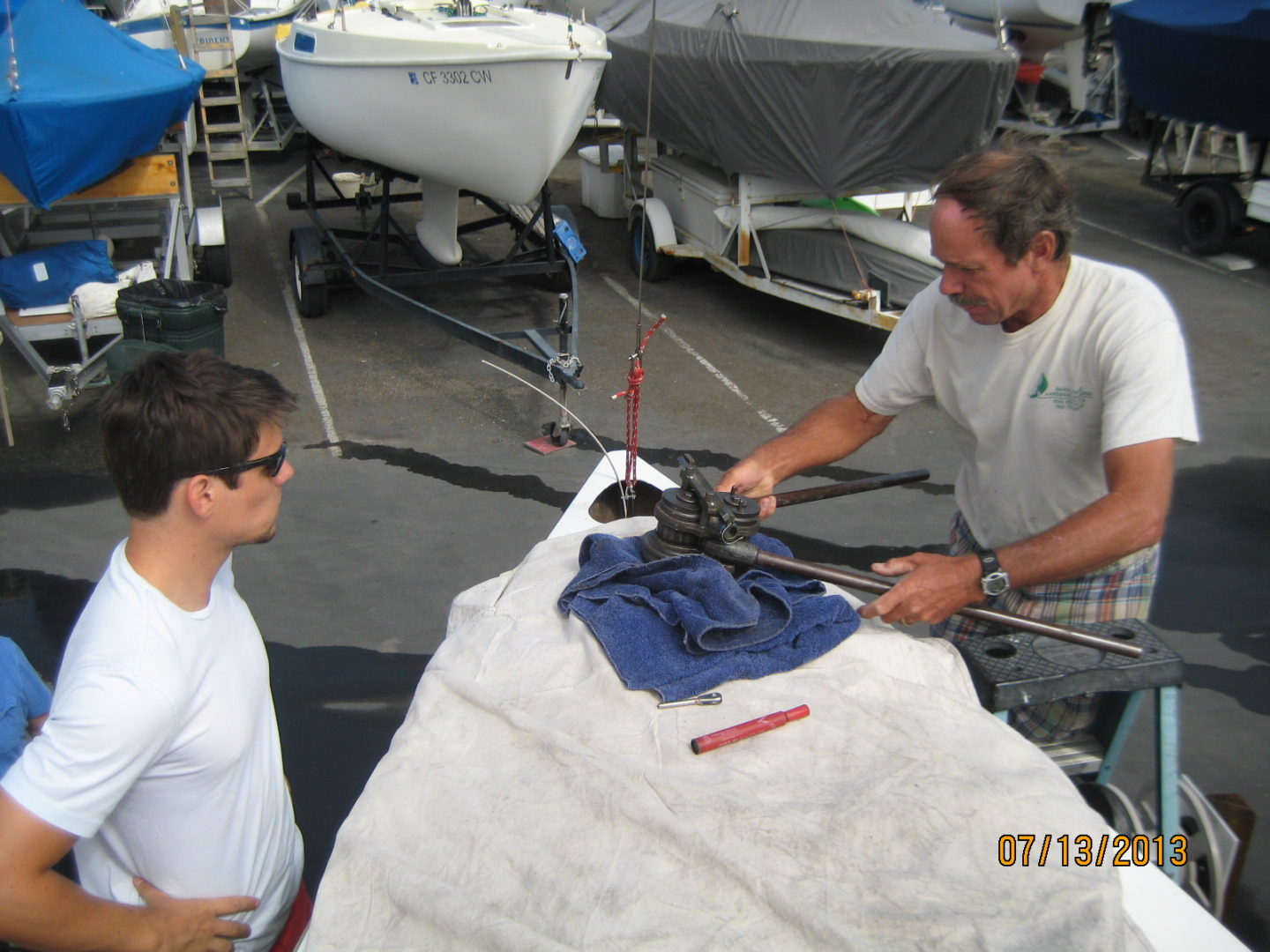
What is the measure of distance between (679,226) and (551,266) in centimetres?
192

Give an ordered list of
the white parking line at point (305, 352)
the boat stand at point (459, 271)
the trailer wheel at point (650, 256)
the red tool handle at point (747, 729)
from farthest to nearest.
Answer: the trailer wheel at point (650, 256) → the white parking line at point (305, 352) → the boat stand at point (459, 271) → the red tool handle at point (747, 729)

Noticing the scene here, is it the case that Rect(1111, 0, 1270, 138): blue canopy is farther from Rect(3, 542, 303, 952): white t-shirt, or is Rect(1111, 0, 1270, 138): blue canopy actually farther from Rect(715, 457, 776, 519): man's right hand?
Rect(3, 542, 303, 952): white t-shirt

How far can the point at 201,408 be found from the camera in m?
1.62

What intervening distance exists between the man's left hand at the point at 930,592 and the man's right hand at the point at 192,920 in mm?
1321

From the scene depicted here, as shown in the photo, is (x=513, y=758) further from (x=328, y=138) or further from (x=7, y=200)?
(x=328, y=138)

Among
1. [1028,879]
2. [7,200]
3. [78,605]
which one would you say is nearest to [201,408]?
[1028,879]

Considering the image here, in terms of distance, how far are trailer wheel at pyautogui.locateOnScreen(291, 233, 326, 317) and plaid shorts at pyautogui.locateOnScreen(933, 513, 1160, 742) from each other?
20.4 feet

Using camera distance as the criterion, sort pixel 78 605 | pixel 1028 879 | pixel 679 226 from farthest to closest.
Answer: pixel 679 226 < pixel 78 605 < pixel 1028 879

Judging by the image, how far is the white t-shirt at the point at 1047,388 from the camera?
2.20 meters

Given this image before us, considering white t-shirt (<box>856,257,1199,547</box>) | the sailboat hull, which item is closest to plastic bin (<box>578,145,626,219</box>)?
the sailboat hull

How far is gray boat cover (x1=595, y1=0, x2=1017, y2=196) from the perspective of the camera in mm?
6684

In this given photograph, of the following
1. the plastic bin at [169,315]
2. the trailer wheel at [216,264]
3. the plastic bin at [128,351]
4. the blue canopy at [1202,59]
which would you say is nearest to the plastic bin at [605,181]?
the trailer wheel at [216,264]

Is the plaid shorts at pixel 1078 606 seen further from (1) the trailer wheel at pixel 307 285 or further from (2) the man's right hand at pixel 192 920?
(1) the trailer wheel at pixel 307 285
